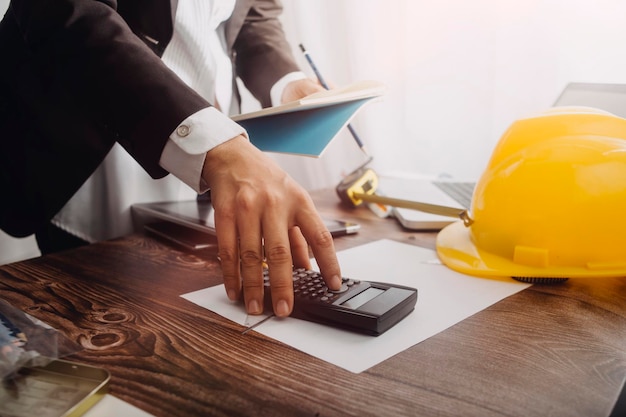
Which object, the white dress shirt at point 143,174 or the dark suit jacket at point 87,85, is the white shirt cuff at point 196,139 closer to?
the dark suit jacket at point 87,85

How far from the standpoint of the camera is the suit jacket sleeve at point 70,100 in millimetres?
616

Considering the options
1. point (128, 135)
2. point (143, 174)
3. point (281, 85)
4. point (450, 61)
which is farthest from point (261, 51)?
point (128, 135)

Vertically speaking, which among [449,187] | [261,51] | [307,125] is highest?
[261,51]

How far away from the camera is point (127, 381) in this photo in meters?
0.39

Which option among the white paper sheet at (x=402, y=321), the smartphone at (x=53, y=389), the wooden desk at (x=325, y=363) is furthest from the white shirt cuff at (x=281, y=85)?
the smartphone at (x=53, y=389)

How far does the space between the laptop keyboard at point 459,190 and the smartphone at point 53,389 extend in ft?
2.28

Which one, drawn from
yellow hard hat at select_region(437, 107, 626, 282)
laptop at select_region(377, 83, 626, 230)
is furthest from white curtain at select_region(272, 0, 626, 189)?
yellow hard hat at select_region(437, 107, 626, 282)

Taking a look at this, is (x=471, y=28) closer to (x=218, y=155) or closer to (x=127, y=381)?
(x=218, y=155)

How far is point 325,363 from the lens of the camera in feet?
1.37


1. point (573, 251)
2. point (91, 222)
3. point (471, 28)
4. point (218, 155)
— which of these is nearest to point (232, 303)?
point (218, 155)

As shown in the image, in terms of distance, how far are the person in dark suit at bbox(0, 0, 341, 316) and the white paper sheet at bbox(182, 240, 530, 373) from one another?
0.03m

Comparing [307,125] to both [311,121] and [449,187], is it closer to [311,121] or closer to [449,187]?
[311,121]

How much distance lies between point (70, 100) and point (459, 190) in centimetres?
74

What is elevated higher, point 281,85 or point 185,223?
point 281,85
